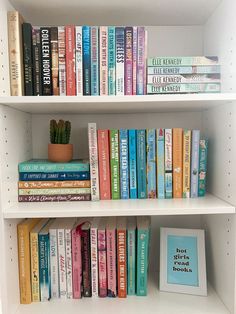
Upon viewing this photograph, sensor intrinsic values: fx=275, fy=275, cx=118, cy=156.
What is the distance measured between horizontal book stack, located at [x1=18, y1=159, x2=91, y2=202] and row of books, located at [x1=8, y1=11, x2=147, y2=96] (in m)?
0.24

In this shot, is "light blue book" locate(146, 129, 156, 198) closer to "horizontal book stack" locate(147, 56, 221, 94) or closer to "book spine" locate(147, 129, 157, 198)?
"book spine" locate(147, 129, 157, 198)

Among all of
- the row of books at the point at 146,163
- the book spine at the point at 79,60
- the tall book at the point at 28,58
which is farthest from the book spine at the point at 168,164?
the tall book at the point at 28,58

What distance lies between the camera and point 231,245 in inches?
33.1

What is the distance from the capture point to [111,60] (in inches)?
34.1

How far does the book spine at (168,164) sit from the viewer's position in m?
0.92

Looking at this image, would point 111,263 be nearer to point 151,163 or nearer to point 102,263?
point 102,263

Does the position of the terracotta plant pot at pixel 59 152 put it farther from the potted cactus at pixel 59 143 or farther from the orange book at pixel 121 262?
the orange book at pixel 121 262

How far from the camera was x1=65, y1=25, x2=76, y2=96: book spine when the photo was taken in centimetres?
85

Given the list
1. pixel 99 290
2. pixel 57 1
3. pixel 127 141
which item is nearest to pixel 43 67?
pixel 57 1

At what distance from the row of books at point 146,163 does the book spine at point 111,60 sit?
14 centimetres

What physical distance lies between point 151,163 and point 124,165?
0.30 ft

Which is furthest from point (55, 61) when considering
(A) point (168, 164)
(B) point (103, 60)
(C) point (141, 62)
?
(A) point (168, 164)

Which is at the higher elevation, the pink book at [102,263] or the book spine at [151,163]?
the book spine at [151,163]

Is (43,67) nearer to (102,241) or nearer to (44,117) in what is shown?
(44,117)
